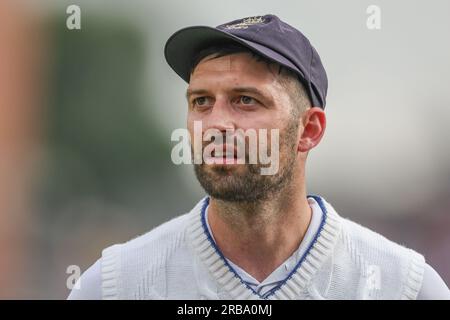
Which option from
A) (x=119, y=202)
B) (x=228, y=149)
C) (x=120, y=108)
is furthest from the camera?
(x=120, y=108)

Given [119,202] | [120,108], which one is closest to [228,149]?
[119,202]

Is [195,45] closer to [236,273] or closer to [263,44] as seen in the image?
[263,44]

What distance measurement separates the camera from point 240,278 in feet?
9.59

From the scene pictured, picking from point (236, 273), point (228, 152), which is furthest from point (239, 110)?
point (236, 273)

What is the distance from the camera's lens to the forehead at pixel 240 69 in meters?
2.82

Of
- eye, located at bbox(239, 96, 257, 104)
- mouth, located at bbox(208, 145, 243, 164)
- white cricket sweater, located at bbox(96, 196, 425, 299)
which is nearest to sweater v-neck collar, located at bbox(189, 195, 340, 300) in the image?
white cricket sweater, located at bbox(96, 196, 425, 299)

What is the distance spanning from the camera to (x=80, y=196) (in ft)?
22.8

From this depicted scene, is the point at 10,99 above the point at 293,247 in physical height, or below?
above

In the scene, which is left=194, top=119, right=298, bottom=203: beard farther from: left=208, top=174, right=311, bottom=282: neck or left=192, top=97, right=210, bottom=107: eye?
left=192, top=97, right=210, bottom=107: eye

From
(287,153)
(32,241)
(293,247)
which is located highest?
(287,153)

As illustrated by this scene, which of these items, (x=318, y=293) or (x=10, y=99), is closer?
(x=318, y=293)

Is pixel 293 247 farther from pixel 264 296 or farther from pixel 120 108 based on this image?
pixel 120 108

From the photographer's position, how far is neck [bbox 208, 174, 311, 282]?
2928 millimetres
